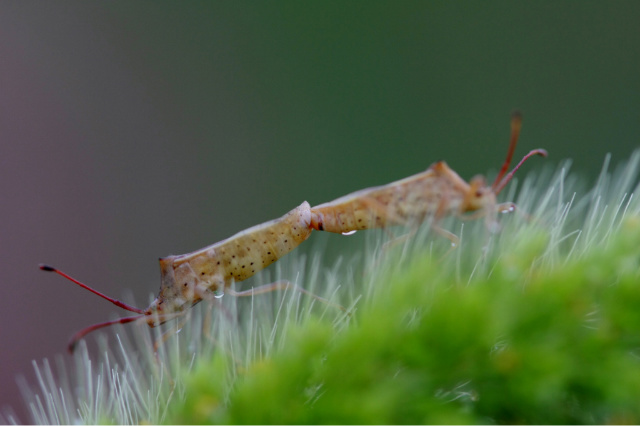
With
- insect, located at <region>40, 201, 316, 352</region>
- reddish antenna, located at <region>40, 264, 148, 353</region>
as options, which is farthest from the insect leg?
reddish antenna, located at <region>40, 264, 148, 353</region>

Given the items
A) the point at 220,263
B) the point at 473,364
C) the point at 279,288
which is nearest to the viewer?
the point at 473,364

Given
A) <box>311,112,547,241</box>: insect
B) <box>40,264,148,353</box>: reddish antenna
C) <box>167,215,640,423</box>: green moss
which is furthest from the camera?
<box>311,112,547,241</box>: insect

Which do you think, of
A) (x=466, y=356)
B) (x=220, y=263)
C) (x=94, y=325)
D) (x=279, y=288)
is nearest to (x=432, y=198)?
(x=279, y=288)

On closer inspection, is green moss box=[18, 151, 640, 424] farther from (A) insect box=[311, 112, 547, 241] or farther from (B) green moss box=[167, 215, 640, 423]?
(A) insect box=[311, 112, 547, 241]

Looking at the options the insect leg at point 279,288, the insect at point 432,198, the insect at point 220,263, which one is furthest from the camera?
the insect at point 220,263

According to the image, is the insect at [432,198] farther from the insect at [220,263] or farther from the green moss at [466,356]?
the green moss at [466,356]

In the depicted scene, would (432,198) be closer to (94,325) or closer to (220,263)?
(220,263)

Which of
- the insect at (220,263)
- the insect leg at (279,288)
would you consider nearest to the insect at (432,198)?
the insect at (220,263)

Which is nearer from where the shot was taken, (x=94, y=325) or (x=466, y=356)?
(x=466, y=356)

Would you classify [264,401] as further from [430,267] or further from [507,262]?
[507,262]

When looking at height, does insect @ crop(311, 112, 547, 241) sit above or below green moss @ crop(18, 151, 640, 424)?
above
